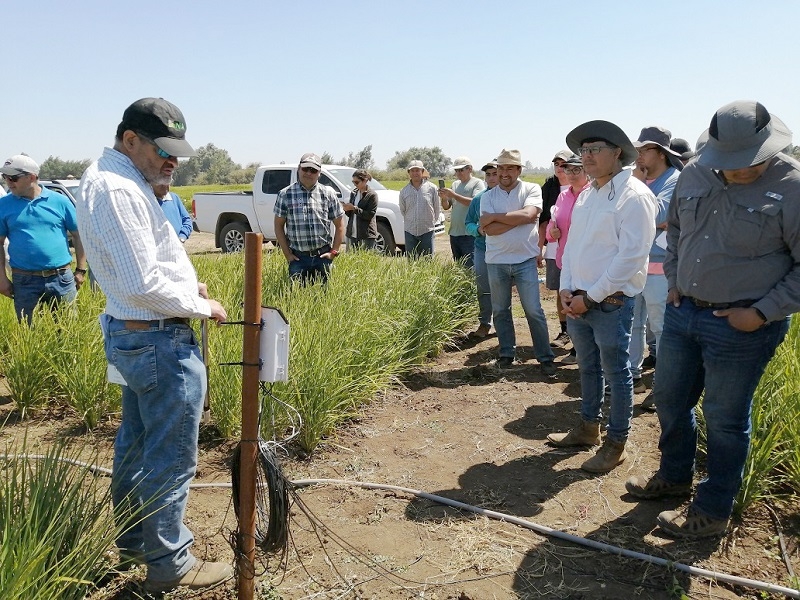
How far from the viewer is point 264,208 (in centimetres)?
1438

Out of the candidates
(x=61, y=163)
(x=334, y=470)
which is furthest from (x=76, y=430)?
(x=61, y=163)

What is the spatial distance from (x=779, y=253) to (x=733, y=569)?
53.2 inches

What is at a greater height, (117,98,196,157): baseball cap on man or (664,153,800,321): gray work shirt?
(117,98,196,157): baseball cap on man

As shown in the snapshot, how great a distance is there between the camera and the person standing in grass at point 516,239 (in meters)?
5.66

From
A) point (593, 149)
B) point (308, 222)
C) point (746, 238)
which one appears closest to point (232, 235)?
point (308, 222)

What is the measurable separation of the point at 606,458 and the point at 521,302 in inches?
82.3

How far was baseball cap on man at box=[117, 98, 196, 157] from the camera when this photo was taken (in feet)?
7.84

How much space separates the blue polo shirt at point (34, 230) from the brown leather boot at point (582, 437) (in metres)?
3.94

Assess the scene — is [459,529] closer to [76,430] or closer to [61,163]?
[76,430]

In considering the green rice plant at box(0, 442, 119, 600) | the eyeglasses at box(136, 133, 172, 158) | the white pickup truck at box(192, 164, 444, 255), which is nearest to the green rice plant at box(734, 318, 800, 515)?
the green rice plant at box(0, 442, 119, 600)

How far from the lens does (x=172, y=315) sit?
240 centimetres

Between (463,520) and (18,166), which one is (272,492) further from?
(18,166)

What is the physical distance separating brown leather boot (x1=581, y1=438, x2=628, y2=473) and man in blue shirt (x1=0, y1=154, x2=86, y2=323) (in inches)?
153

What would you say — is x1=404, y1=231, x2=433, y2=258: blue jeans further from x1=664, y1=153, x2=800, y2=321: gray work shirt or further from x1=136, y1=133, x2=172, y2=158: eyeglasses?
x1=136, y1=133, x2=172, y2=158: eyeglasses
